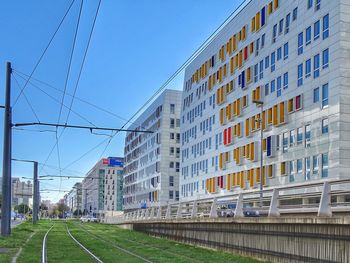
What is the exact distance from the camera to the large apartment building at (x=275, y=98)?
4628cm

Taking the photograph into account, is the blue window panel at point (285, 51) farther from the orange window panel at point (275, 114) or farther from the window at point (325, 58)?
the window at point (325, 58)

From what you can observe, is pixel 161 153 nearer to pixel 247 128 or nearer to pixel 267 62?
pixel 247 128

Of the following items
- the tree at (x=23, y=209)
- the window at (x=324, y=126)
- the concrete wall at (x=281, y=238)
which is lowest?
the tree at (x=23, y=209)

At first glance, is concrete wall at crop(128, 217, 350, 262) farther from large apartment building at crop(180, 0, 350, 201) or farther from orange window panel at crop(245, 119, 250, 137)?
orange window panel at crop(245, 119, 250, 137)

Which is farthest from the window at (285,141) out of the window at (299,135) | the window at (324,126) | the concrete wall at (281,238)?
the concrete wall at (281,238)

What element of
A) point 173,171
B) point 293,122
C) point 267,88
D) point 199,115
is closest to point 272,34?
point 267,88

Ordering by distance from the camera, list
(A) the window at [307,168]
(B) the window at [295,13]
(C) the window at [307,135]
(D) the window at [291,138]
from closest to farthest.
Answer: (A) the window at [307,168] < (C) the window at [307,135] < (D) the window at [291,138] < (B) the window at [295,13]

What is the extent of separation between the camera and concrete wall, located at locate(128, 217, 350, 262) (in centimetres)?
1300

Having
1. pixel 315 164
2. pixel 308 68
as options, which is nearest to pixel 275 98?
pixel 308 68

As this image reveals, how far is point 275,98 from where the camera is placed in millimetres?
56688

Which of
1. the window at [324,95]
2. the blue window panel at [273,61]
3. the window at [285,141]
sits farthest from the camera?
the blue window panel at [273,61]

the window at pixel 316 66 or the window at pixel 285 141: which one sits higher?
the window at pixel 316 66

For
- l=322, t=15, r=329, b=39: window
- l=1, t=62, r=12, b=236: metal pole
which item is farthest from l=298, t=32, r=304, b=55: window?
l=1, t=62, r=12, b=236: metal pole

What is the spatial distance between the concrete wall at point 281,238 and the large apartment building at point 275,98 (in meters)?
25.5
